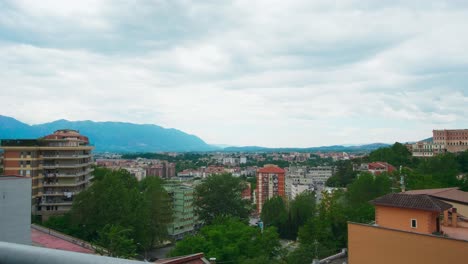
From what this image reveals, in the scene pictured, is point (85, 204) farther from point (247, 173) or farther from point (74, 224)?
point (247, 173)

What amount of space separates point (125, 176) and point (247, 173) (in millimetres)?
81332

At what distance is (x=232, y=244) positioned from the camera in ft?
60.4

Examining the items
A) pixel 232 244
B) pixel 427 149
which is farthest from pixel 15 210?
pixel 427 149

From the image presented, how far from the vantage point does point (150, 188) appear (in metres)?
29.5

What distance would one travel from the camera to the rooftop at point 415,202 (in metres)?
11.8

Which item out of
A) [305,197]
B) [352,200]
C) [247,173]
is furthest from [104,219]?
[247,173]

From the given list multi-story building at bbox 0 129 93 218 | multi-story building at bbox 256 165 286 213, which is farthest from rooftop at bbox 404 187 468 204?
multi-story building at bbox 256 165 286 213

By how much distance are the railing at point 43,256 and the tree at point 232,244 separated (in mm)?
16810

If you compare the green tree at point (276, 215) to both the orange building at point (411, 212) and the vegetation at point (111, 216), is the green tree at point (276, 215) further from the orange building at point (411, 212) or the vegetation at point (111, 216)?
the orange building at point (411, 212)

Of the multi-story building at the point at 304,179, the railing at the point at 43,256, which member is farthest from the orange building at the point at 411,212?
the multi-story building at the point at 304,179

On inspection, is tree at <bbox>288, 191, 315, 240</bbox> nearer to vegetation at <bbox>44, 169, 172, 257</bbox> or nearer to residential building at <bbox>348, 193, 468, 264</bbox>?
vegetation at <bbox>44, 169, 172, 257</bbox>

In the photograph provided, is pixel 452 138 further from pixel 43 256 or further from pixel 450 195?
pixel 43 256

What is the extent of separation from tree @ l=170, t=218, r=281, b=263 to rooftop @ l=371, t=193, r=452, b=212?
21.7ft

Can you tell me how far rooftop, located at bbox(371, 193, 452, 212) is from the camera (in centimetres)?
1179
